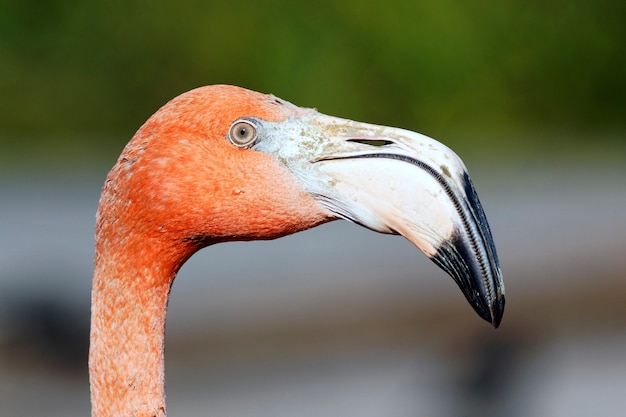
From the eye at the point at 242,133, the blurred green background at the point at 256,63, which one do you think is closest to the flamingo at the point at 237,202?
the eye at the point at 242,133

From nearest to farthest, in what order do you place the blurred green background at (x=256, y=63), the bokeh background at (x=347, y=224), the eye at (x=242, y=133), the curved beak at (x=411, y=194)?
the curved beak at (x=411, y=194) < the eye at (x=242, y=133) < the bokeh background at (x=347, y=224) < the blurred green background at (x=256, y=63)

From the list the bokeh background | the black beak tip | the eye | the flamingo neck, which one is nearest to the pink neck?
the flamingo neck

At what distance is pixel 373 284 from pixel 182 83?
2371 millimetres

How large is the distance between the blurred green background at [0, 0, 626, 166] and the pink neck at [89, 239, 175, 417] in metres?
4.58

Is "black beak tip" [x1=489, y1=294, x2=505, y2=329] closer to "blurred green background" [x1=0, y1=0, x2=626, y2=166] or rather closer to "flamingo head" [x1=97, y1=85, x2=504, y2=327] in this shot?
"flamingo head" [x1=97, y1=85, x2=504, y2=327]

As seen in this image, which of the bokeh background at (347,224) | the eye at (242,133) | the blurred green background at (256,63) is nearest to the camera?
the eye at (242,133)

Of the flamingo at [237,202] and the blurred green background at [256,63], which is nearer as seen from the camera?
the flamingo at [237,202]

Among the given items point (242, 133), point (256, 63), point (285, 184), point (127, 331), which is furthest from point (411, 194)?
point (256, 63)

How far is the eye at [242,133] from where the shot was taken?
A: 1.81m

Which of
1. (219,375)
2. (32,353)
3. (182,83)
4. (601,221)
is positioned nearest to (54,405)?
(32,353)

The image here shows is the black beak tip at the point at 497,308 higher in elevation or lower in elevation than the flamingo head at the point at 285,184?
lower

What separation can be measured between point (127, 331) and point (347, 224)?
4.32 meters

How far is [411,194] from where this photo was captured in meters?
1.71

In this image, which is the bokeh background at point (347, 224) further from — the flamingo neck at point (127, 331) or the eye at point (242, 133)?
the eye at point (242, 133)
